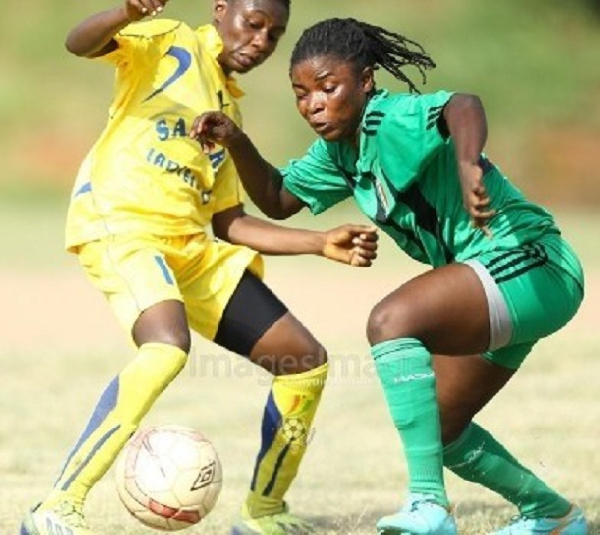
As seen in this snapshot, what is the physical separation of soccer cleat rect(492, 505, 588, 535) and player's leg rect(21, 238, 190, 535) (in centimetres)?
147

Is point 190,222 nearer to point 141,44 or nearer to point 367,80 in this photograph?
point 141,44

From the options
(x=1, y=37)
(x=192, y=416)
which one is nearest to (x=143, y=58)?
(x=192, y=416)

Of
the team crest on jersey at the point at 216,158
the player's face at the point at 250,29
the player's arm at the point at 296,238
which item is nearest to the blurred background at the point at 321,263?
the player's arm at the point at 296,238

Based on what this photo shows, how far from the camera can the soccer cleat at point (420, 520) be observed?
4.94 meters

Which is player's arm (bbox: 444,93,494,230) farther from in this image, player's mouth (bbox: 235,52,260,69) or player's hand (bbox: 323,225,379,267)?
player's mouth (bbox: 235,52,260,69)

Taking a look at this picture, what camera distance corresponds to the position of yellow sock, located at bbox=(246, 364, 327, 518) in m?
6.31

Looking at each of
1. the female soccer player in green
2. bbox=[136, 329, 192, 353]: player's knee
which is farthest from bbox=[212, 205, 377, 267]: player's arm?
bbox=[136, 329, 192, 353]: player's knee

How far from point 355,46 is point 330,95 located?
233 millimetres

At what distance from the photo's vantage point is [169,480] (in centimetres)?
573

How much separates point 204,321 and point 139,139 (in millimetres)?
753

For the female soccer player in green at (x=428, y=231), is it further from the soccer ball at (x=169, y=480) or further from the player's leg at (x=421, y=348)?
the soccer ball at (x=169, y=480)

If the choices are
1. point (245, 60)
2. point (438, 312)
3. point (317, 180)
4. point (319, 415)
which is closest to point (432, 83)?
point (319, 415)

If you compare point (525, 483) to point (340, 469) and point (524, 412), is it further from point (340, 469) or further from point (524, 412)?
point (524, 412)

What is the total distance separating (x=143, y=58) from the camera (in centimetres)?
628
